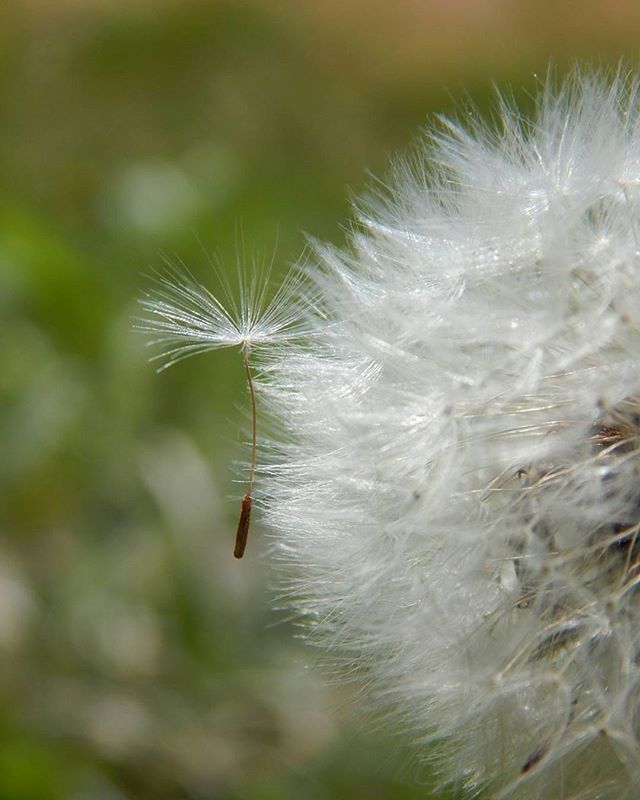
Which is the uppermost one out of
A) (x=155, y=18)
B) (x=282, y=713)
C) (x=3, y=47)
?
(x=155, y=18)

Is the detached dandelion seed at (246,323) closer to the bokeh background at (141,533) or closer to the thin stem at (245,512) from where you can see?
the thin stem at (245,512)

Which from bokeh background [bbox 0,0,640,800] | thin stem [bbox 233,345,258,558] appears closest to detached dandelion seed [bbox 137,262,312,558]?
thin stem [bbox 233,345,258,558]

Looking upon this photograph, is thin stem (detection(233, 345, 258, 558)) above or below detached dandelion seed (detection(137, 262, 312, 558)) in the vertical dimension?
below

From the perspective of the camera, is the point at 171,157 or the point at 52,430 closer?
the point at 52,430

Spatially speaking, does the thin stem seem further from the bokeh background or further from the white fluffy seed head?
the bokeh background

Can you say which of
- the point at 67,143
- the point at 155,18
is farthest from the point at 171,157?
the point at 155,18

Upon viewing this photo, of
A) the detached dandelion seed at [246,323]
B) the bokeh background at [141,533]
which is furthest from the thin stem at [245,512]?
the bokeh background at [141,533]

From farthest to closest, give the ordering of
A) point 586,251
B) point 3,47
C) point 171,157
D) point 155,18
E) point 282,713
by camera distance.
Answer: point 155,18, point 3,47, point 171,157, point 282,713, point 586,251

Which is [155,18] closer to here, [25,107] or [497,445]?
[25,107]
